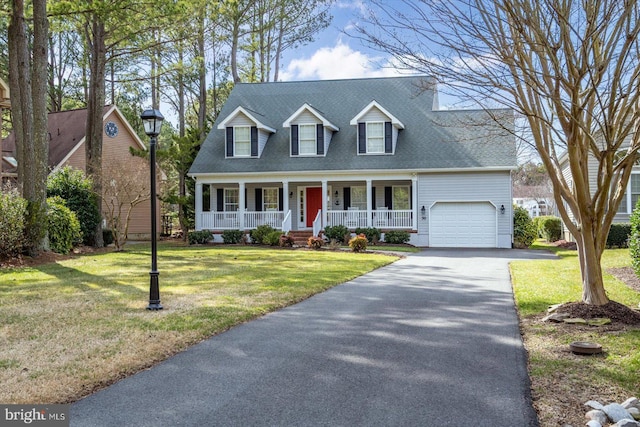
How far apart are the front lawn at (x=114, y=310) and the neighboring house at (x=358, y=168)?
8.77m

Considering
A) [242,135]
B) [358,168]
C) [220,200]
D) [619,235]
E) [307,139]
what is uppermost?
[242,135]

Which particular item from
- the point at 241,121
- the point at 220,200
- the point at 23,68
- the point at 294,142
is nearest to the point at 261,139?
the point at 241,121

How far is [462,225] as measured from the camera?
74.4ft

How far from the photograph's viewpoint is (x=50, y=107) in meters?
37.6

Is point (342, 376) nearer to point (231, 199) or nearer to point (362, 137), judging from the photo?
point (362, 137)

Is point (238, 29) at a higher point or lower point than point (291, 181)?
higher

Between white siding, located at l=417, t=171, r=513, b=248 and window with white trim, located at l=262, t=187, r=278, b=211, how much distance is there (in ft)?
23.1

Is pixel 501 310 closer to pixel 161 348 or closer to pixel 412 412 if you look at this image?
pixel 412 412

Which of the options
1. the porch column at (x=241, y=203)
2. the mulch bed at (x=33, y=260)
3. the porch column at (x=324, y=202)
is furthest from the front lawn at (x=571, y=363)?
the porch column at (x=241, y=203)

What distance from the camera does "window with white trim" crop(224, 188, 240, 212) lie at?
26.1 metres

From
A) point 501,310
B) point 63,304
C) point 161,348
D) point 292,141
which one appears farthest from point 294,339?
point 292,141

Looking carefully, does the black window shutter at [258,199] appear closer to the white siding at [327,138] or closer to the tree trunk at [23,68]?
the white siding at [327,138]

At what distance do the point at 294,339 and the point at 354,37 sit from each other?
156 inches

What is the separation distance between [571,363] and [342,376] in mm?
2283
